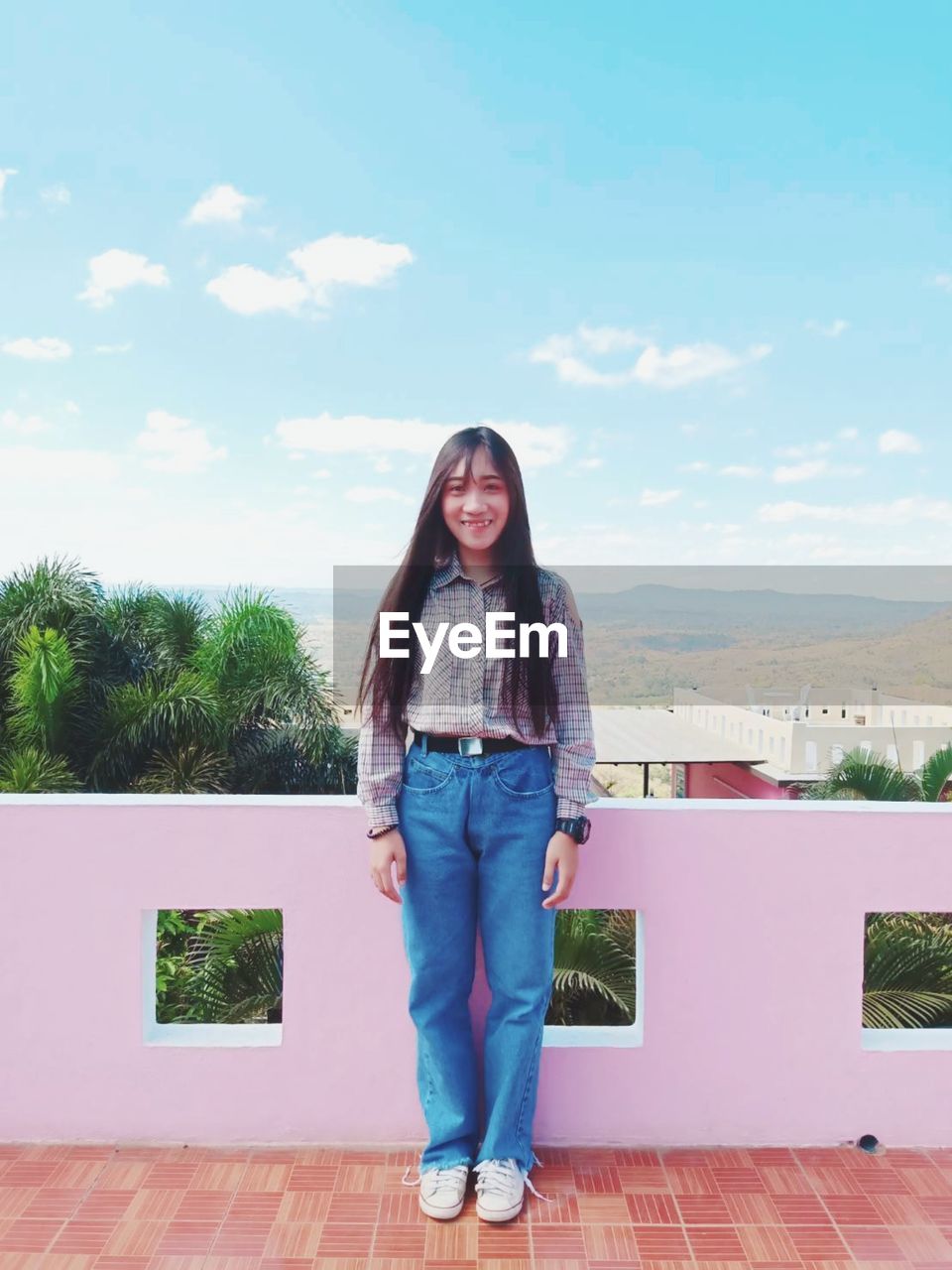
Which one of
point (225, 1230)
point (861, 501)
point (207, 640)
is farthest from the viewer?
point (861, 501)

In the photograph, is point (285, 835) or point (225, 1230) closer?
point (225, 1230)

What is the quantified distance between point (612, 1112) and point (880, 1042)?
1.96ft

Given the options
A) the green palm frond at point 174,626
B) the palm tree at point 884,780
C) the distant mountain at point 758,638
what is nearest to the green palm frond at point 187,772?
the green palm frond at point 174,626

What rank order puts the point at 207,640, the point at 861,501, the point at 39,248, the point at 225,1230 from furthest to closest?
the point at 861,501 < the point at 39,248 < the point at 207,640 < the point at 225,1230

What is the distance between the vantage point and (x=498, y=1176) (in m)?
1.81

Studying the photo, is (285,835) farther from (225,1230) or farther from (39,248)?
(39,248)

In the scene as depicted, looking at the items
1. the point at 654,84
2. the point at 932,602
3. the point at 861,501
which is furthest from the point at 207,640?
the point at 861,501

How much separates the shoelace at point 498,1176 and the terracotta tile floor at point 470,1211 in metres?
0.05

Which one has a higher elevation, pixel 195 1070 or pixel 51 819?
pixel 51 819

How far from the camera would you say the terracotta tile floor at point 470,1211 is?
1.68 metres

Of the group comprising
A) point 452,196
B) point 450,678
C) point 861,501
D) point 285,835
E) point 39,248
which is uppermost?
point 452,196

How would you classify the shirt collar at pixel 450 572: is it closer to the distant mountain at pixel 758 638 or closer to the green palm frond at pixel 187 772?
the distant mountain at pixel 758 638

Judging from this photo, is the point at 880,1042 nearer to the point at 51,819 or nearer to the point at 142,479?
the point at 51,819

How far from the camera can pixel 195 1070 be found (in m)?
2.04
